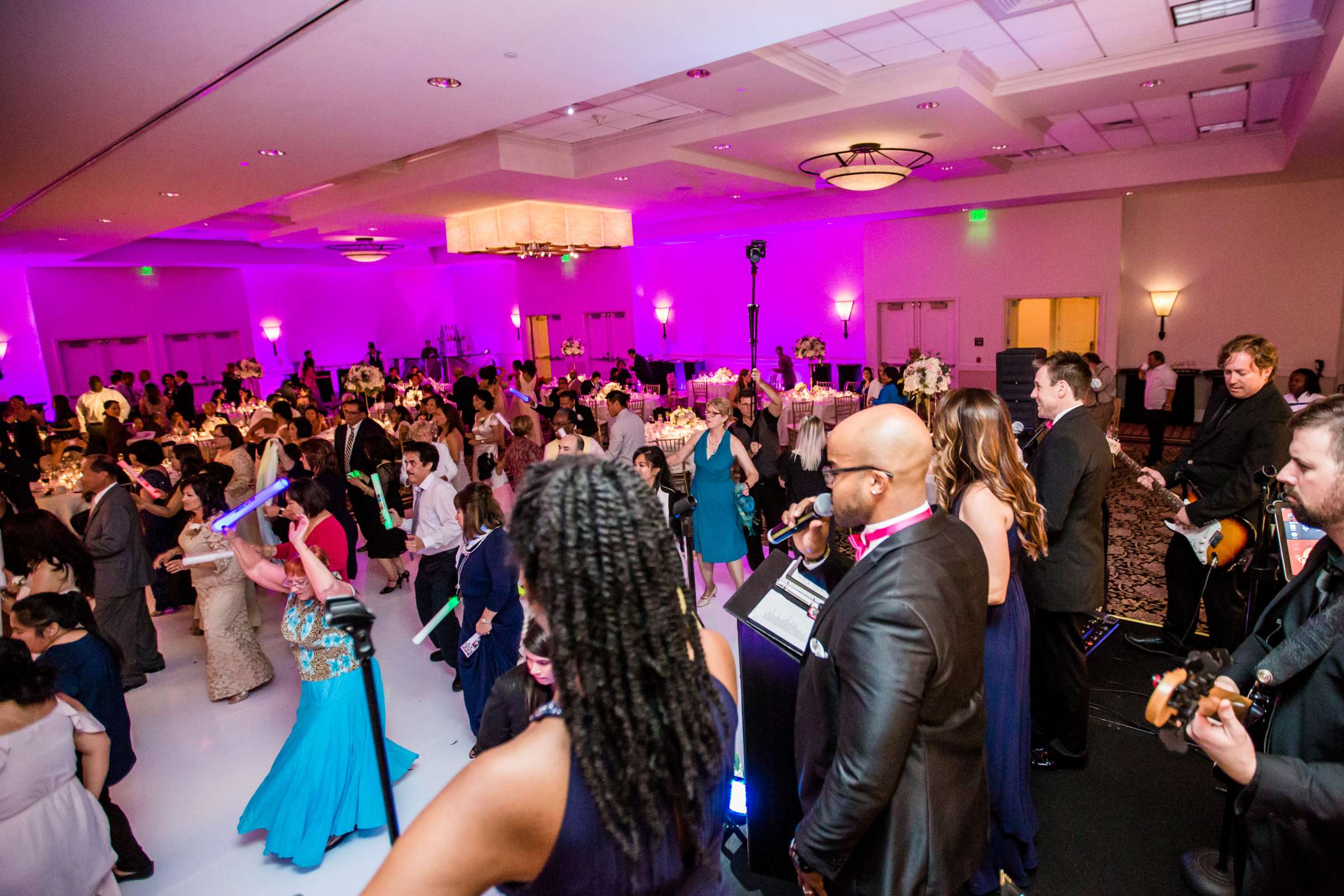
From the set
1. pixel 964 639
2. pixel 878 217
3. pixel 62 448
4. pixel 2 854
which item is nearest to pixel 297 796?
pixel 2 854

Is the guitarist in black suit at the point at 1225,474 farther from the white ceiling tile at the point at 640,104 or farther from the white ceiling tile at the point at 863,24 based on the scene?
the white ceiling tile at the point at 640,104

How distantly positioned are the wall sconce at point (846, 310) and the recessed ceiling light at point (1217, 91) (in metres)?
8.32

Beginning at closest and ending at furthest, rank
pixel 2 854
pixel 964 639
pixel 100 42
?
pixel 964 639 < pixel 2 854 < pixel 100 42

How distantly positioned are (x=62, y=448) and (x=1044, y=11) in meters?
10.2

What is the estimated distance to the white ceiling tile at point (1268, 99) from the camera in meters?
6.83

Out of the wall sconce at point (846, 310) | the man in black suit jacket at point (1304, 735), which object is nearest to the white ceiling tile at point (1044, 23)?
the man in black suit jacket at point (1304, 735)

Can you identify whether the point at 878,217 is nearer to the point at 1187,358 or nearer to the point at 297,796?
the point at 1187,358

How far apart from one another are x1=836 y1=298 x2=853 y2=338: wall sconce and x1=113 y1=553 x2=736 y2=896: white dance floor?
1116cm

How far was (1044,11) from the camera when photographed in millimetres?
5047

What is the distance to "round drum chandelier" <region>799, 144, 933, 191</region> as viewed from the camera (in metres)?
7.67

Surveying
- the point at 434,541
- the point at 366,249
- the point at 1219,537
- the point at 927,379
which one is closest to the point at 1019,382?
the point at 927,379

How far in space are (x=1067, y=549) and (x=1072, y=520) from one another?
0.42 ft

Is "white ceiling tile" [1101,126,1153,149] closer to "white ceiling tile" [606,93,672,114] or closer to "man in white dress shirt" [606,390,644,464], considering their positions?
"white ceiling tile" [606,93,672,114]

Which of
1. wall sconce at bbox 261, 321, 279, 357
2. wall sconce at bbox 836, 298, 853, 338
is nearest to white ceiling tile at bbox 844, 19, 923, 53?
wall sconce at bbox 836, 298, 853, 338
